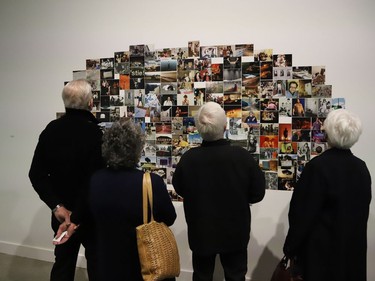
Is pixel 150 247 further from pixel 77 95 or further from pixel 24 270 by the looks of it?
pixel 24 270

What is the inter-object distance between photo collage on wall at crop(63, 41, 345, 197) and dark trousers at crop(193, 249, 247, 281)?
736mm

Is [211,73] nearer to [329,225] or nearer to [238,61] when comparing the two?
[238,61]

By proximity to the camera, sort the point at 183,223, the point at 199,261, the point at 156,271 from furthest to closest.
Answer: the point at 183,223, the point at 199,261, the point at 156,271

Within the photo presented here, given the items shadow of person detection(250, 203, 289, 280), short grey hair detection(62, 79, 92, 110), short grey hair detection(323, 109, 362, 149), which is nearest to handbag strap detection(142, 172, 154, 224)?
short grey hair detection(62, 79, 92, 110)

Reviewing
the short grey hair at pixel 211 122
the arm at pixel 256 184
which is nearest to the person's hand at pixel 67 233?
the short grey hair at pixel 211 122

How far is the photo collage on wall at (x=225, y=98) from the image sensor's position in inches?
87.1

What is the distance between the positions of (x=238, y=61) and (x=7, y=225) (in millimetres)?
2653

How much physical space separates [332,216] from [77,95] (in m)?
1.42

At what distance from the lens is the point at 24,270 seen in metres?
2.73

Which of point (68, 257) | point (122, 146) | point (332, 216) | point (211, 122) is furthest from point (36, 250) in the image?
point (332, 216)

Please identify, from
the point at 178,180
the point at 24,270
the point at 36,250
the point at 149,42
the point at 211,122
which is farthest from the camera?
the point at 36,250

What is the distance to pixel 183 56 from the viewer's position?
7.99 ft

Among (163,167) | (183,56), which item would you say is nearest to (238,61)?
(183,56)

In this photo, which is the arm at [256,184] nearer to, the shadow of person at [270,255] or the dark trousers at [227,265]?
the dark trousers at [227,265]
